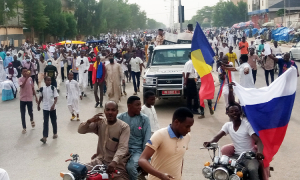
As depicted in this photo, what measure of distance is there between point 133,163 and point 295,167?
3378mm

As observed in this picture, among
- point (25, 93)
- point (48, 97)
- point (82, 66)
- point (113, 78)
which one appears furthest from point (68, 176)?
point (82, 66)

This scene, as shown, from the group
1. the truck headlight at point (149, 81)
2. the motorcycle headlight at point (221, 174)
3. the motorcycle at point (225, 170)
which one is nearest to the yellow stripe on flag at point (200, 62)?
the truck headlight at point (149, 81)

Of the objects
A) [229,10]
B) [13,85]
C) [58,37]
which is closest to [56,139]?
[13,85]

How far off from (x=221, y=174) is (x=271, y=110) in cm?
154

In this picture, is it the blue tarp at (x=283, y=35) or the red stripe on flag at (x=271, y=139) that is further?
the blue tarp at (x=283, y=35)

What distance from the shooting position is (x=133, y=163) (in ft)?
16.8

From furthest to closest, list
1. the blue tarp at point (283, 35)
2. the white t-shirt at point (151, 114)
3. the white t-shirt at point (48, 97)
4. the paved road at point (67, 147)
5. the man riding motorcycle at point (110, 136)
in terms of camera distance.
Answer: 1. the blue tarp at point (283, 35)
2. the white t-shirt at point (48, 97)
3. the paved road at point (67, 147)
4. the white t-shirt at point (151, 114)
5. the man riding motorcycle at point (110, 136)

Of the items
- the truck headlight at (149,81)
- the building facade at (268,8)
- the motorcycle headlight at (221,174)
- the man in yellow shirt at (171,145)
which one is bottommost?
the motorcycle headlight at (221,174)

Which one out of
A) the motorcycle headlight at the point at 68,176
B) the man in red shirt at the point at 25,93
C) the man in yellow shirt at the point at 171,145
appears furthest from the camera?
the man in red shirt at the point at 25,93

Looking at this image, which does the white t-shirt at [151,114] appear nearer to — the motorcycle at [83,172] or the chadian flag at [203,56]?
the motorcycle at [83,172]

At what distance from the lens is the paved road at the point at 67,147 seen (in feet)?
24.4

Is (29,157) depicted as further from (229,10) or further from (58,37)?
(229,10)

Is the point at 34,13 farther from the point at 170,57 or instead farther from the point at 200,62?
the point at 200,62

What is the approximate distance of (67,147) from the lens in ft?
30.4
